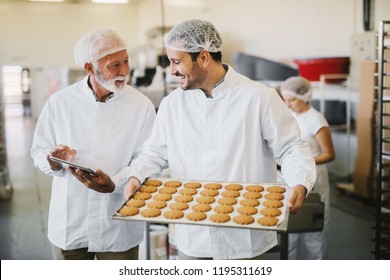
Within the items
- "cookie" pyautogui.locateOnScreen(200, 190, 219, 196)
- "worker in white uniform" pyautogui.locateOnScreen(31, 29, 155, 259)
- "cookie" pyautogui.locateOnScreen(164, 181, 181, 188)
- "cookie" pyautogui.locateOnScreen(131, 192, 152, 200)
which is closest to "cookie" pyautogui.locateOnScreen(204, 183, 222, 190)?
"cookie" pyautogui.locateOnScreen(200, 190, 219, 196)

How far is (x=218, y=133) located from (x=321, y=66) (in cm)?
347

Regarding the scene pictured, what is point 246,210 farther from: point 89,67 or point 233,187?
point 89,67

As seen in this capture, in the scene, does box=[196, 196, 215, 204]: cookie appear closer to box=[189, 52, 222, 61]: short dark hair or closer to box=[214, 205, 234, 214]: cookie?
box=[214, 205, 234, 214]: cookie

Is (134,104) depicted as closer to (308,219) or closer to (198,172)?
(198,172)

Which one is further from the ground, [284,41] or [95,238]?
[284,41]

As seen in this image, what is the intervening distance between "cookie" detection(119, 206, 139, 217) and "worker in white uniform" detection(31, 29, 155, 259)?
195mm

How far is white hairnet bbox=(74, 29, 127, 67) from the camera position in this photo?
172 centimetres

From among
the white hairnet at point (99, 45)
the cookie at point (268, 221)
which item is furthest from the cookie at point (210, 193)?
the white hairnet at point (99, 45)

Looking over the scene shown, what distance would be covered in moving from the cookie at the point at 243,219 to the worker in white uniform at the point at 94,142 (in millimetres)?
499

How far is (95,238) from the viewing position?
1.71 meters

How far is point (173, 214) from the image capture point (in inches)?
59.2
